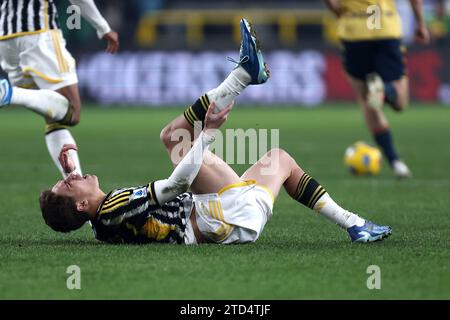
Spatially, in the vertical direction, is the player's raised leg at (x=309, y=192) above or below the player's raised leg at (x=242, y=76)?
below

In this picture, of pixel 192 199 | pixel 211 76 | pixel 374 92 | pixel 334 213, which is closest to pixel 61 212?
pixel 192 199

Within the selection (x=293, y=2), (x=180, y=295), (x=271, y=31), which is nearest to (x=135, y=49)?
(x=271, y=31)

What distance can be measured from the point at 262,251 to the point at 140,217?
0.65m

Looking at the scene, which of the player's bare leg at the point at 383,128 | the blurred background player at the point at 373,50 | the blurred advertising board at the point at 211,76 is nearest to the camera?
the player's bare leg at the point at 383,128

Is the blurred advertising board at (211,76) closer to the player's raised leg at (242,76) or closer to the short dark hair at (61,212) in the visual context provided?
the player's raised leg at (242,76)

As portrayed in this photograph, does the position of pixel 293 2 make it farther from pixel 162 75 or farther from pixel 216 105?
pixel 216 105

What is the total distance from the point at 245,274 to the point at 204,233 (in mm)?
868

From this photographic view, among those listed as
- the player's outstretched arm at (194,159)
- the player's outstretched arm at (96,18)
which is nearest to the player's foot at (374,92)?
the player's outstretched arm at (96,18)

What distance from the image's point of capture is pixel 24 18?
713 cm

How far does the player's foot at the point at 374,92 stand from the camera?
10062 mm

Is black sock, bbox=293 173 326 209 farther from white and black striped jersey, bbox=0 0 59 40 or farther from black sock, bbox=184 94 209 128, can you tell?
white and black striped jersey, bbox=0 0 59 40

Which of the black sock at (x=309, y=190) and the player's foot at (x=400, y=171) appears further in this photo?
the player's foot at (x=400, y=171)

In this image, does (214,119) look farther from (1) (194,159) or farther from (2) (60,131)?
(2) (60,131)
